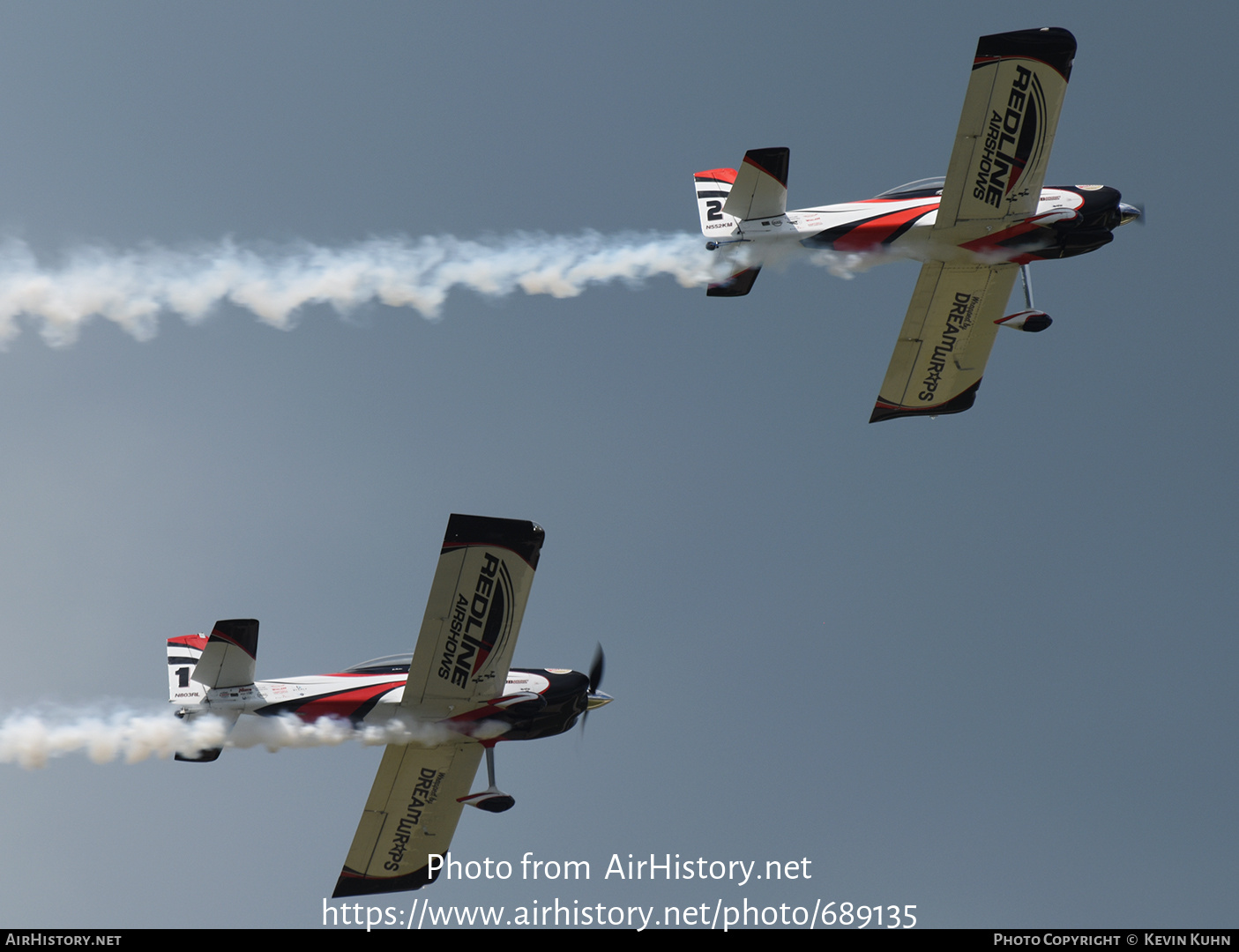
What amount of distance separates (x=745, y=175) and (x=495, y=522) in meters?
6.18

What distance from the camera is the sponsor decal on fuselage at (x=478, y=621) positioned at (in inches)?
882

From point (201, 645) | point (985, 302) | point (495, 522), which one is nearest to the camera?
point (495, 522)

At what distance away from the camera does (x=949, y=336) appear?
26.2 metres

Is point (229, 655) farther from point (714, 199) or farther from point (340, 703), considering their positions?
point (714, 199)

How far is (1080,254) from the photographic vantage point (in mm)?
25250

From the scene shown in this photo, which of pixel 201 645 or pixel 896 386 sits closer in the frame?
pixel 201 645

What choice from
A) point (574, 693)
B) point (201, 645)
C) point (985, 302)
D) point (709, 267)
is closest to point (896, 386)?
point (985, 302)

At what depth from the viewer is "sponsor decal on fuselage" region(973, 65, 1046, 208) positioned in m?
23.5

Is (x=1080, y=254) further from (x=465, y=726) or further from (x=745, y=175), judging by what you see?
(x=465, y=726)

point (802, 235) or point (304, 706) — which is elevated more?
point (802, 235)

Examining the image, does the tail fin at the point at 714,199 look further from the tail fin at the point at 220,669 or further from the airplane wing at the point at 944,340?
the tail fin at the point at 220,669

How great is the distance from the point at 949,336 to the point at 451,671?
9.38 metres

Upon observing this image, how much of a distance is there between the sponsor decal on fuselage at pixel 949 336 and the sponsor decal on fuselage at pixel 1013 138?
2083 millimetres

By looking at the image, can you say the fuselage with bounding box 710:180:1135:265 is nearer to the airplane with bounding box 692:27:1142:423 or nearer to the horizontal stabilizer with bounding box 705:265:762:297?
the airplane with bounding box 692:27:1142:423
